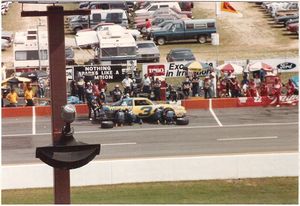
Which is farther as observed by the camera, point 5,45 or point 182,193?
point 5,45

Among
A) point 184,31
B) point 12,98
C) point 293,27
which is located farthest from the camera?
point 293,27

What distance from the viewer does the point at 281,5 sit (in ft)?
133

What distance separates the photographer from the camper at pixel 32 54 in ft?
97.7

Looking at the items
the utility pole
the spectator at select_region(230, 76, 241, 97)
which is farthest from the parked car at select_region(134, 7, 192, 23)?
the utility pole

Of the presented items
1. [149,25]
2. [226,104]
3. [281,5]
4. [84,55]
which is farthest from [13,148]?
[281,5]

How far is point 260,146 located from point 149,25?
681 inches

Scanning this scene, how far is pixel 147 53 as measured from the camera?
3095 cm

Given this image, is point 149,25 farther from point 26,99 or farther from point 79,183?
point 79,183

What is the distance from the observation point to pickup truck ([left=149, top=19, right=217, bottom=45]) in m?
35.0

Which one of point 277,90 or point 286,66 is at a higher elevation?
point 286,66

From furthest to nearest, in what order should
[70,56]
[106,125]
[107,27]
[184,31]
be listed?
[184,31]
[107,27]
[70,56]
[106,125]

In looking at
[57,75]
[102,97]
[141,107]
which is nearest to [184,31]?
[102,97]

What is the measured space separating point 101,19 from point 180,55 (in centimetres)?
718

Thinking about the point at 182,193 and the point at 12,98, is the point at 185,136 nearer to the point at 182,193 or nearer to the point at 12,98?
the point at 182,193
